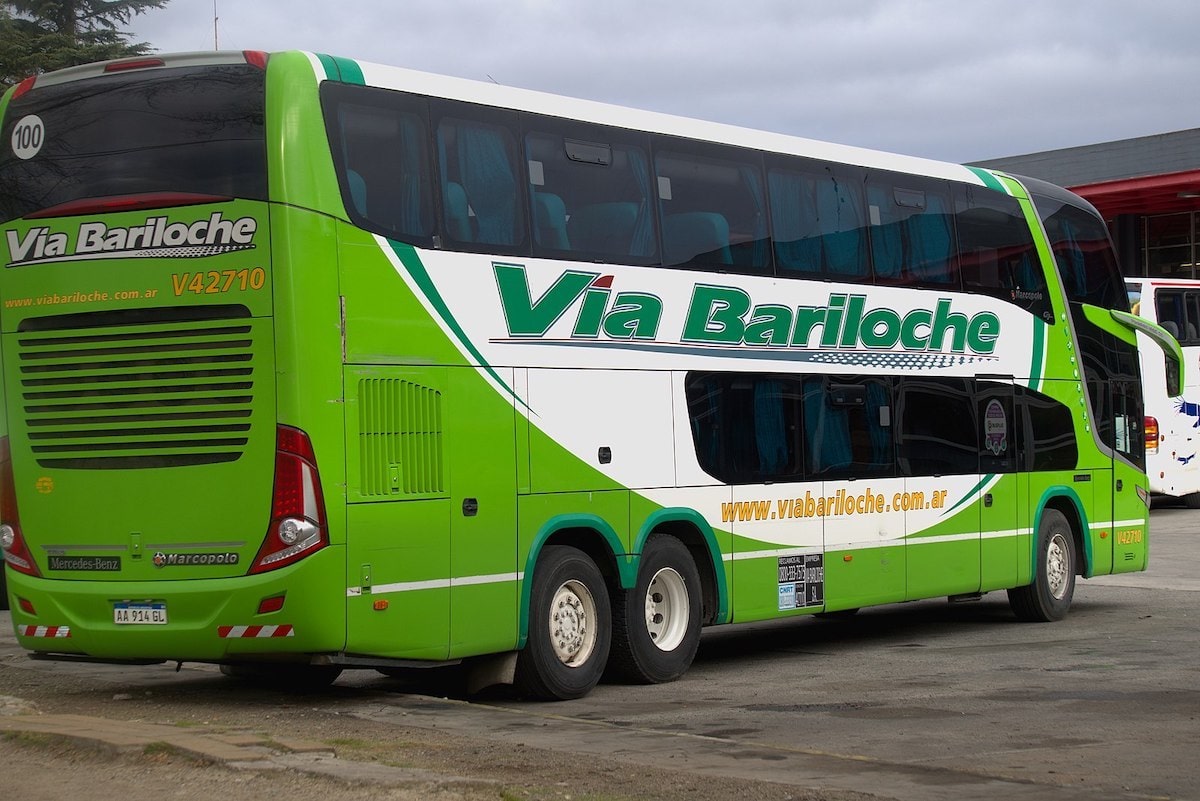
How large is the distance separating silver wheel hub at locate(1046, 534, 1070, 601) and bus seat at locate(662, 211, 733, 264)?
5.94 m

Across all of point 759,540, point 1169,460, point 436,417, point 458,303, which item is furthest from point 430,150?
point 1169,460

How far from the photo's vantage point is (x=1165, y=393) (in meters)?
28.8

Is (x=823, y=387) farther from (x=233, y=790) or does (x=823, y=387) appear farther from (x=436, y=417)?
(x=233, y=790)

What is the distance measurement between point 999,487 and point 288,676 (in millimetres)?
7532

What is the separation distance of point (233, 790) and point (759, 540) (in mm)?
6753

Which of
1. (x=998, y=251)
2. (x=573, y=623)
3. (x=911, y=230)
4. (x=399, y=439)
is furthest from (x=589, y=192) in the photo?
(x=998, y=251)

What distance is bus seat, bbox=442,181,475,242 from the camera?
1144cm

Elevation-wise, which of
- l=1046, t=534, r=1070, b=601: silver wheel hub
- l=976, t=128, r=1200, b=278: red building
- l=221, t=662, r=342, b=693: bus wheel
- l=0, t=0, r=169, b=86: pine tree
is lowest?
l=221, t=662, r=342, b=693: bus wheel

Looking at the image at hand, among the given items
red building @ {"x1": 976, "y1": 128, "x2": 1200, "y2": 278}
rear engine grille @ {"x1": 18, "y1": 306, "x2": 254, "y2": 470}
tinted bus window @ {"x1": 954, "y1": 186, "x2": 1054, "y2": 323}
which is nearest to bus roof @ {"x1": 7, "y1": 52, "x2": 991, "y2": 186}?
tinted bus window @ {"x1": 954, "y1": 186, "x2": 1054, "y2": 323}

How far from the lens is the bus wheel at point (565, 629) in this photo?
11.9 metres

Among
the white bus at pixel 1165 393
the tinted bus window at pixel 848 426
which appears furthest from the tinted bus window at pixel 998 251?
the white bus at pixel 1165 393

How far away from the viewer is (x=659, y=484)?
13.1m

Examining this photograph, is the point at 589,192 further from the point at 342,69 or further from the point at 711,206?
the point at 342,69

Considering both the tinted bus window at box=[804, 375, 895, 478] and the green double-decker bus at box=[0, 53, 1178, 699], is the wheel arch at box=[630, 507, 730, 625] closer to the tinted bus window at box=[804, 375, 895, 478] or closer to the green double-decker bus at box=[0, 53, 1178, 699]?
the green double-decker bus at box=[0, 53, 1178, 699]
